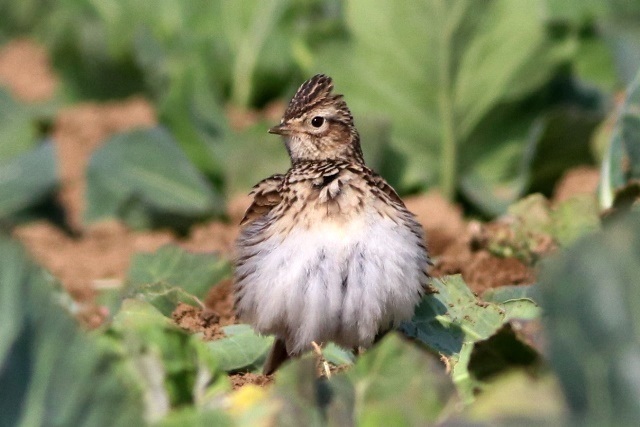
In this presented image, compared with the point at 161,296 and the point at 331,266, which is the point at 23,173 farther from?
the point at 331,266

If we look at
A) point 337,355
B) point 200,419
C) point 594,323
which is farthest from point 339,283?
point 594,323

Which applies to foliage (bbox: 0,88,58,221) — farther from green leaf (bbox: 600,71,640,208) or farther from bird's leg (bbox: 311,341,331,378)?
bird's leg (bbox: 311,341,331,378)

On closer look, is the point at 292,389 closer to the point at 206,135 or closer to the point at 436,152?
the point at 436,152

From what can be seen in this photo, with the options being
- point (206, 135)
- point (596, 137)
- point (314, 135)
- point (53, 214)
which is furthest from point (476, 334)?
point (53, 214)

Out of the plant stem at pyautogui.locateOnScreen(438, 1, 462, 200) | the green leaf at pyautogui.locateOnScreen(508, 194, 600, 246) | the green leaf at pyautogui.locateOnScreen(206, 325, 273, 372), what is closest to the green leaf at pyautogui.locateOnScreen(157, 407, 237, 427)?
A: the green leaf at pyautogui.locateOnScreen(206, 325, 273, 372)

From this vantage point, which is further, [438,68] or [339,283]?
[438,68]
